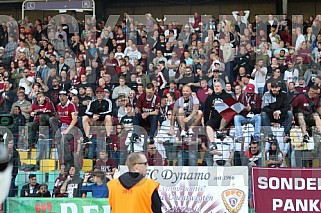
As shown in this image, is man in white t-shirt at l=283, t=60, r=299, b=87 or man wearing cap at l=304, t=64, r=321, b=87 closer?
man in white t-shirt at l=283, t=60, r=299, b=87

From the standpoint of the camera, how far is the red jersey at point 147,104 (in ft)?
47.8

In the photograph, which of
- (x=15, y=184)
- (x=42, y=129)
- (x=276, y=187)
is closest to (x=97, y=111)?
(x=42, y=129)

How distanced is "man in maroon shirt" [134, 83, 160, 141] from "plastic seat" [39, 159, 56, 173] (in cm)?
203

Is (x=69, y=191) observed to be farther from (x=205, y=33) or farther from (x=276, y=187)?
(x=205, y=33)

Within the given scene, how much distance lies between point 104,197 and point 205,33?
928 cm

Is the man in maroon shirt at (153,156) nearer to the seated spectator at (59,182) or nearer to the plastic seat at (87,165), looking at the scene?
the plastic seat at (87,165)

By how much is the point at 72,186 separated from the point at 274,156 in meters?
3.30

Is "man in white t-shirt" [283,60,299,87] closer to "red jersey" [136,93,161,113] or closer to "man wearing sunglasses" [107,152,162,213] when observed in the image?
"red jersey" [136,93,161,113]

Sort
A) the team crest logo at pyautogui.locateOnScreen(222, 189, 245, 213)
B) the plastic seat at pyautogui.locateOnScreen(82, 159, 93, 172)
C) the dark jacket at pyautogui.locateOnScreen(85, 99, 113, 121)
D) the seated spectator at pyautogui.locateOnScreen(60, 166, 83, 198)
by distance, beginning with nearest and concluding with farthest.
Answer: the team crest logo at pyautogui.locateOnScreen(222, 189, 245, 213)
the seated spectator at pyautogui.locateOnScreen(60, 166, 83, 198)
the plastic seat at pyautogui.locateOnScreen(82, 159, 93, 172)
the dark jacket at pyautogui.locateOnScreen(85, 99, 113, 121)

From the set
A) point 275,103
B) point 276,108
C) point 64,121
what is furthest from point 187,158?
point 64,121

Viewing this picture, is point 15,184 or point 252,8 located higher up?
point 252,8

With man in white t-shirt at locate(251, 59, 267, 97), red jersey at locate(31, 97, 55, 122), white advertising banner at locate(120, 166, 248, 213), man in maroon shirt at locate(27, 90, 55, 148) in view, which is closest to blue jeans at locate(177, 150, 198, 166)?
white advertising banner at locate(120, 166, 248, 213)

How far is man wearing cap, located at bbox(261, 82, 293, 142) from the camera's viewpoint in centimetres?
1328

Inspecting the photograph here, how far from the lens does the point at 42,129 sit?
13.8 meters
